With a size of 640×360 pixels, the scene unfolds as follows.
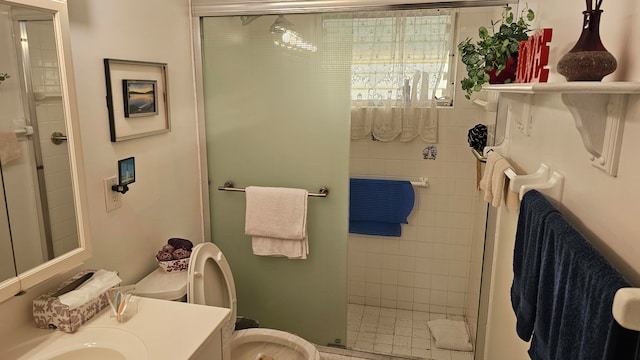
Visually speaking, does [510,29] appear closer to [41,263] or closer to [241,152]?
[241,152]

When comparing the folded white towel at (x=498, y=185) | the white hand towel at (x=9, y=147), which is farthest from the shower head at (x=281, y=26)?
the white hand towel at (x=9, y=147)

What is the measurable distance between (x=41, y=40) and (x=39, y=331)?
927mm

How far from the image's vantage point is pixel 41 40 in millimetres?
1406

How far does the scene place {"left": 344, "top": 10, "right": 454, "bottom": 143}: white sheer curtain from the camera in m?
2.79

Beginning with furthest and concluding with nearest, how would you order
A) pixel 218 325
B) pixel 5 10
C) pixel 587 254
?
pixel 218 325, pixel 5 10, pixel 587 254

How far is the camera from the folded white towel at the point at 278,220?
242 cm

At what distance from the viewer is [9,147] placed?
1.34 m

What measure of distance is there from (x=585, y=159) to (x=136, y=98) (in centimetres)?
171

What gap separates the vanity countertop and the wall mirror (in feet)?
0.61

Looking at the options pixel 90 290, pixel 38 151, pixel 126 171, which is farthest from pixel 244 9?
pixel 90 290

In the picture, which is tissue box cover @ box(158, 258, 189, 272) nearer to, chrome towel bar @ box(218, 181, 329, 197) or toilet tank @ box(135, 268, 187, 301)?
toilet tank @ box(135, 268, 187, 301)

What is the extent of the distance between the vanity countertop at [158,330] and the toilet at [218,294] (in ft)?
0.36

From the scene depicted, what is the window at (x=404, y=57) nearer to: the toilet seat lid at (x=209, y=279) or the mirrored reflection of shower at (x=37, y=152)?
the toilet seat lid at (x=209, y=279)

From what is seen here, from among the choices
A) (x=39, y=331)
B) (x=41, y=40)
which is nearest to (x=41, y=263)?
(x=39, y=331)
